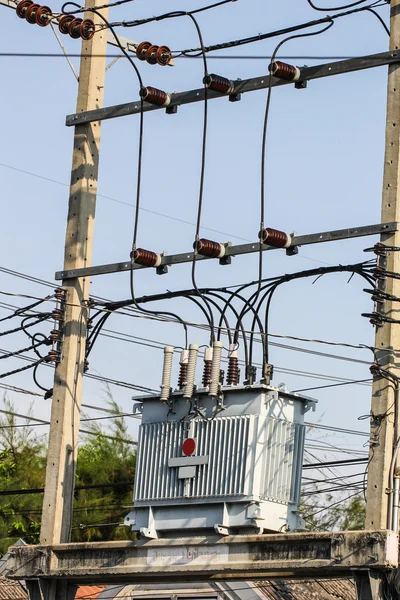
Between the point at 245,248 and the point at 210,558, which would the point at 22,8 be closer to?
the point at 245,248

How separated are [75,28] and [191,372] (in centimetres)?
442

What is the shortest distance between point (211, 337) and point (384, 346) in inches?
81.1

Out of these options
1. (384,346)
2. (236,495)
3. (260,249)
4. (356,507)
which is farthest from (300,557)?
(356,507)

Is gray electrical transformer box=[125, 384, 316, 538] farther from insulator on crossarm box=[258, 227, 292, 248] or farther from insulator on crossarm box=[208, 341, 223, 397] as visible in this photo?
insulator on crossarm box=[258, 227, 292, 248]

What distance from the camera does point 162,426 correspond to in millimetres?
13734

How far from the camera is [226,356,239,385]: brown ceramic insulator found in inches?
528

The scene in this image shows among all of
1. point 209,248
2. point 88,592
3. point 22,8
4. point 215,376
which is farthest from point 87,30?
point 88,592

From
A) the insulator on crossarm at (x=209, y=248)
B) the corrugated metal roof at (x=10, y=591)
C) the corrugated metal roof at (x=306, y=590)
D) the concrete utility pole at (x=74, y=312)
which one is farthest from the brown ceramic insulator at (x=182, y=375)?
the corrugated metal roof at (x=10, y=591)

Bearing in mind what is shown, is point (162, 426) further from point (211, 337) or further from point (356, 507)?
point (356, 507)

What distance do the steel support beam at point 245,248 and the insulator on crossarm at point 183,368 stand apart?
3.55ft

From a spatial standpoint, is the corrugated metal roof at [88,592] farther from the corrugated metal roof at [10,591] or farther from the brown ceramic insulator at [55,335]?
the brown ceramic insulator at [55,335]

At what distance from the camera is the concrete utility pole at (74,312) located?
14.9 meters

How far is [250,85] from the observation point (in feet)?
46.3

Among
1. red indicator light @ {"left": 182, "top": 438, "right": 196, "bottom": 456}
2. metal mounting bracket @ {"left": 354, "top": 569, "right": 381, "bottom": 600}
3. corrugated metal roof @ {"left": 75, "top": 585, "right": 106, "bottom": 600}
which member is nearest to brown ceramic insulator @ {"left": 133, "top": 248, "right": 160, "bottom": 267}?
red indicator light @ {"left": 182, "top": 438, "right": 196, "bottom": 456}
